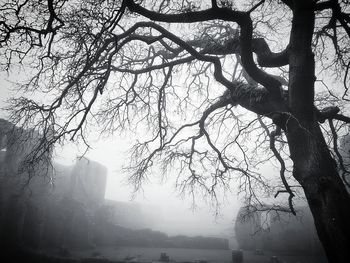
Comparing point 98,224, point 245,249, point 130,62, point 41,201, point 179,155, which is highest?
point 130,62

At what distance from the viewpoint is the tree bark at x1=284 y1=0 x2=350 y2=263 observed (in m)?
3.15

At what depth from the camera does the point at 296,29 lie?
4.08 metres

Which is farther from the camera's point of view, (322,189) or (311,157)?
(311,157)

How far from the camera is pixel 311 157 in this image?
3684 mm

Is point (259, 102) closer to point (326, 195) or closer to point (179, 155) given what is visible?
point (326, 195)

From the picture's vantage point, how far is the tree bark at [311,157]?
315cm

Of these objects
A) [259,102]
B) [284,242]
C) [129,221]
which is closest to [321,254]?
[284,242]

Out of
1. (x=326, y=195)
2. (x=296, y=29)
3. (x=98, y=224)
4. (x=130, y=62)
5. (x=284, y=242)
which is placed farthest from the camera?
(x=98, y=224)

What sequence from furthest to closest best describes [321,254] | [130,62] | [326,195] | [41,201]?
[321,254], [41,201], [130,62], [326,195]

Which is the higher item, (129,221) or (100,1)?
(100,1)

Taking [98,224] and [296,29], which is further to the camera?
[98,224]

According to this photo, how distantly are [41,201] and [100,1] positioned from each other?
81.6 feet

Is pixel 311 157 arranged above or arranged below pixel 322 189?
above

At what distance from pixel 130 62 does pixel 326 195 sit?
231 inches
